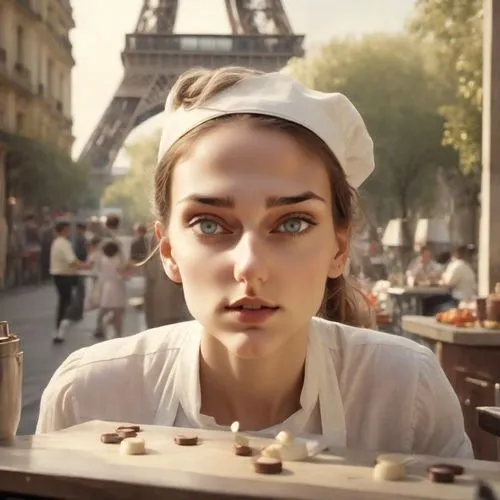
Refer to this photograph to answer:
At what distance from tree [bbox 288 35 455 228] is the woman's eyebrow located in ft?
36.6

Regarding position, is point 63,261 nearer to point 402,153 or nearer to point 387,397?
point 387,397

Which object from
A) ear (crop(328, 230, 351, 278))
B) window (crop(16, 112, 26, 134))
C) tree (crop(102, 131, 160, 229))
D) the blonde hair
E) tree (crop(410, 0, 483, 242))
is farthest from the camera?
window (crop(16, 112, 26, 134))

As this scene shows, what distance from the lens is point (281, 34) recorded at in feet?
48.6

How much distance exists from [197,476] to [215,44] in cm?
1294

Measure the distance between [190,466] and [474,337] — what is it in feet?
9.34

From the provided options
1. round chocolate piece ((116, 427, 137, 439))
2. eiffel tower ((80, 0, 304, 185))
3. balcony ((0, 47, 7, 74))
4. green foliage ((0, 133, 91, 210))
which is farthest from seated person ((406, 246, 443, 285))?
round chocolate piece ((116, 427, 137, 439))

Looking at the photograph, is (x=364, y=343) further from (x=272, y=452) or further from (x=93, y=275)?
(x=93, y=275)

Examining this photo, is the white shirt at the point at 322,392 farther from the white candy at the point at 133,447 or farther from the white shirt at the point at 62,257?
the white shirt at the point at 62,257

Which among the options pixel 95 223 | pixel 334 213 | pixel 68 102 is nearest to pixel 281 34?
pixel 68 102

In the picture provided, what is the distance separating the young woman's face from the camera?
35.6 inches

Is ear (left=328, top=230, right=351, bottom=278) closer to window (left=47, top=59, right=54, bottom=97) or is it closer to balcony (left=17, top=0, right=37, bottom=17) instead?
window (left=47, top=59, right=54, bottom=97)

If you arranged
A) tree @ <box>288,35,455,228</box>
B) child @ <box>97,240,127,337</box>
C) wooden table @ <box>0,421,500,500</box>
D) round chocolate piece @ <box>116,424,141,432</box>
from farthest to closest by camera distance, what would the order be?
tree @ <box>288,35,455,228</box> → child @ <box>97,240,127,337</box> → round chocolate piece @ <box>116,424,141,432</box> → wooden table @ <box>0,421,500,500</box>

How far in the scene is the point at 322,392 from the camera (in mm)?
1061

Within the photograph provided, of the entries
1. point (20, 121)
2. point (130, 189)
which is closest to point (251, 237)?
point (130, 189)
